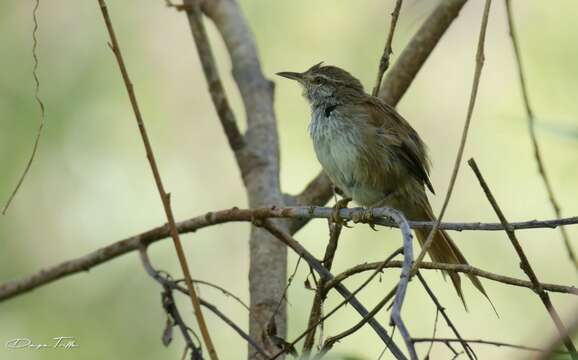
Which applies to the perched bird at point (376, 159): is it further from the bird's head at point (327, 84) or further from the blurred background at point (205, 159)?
the blurred background at point (205, 159)

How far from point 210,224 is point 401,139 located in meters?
1.34

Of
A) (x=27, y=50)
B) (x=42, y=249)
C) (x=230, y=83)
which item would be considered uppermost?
(x=230, y=83)

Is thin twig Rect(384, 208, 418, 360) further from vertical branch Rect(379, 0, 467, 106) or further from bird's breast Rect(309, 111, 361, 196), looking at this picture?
vertical branch Rect(379, 0, 467, 106)

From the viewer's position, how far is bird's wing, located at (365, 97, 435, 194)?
467 cm

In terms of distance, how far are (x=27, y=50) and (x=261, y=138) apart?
3.19 metres

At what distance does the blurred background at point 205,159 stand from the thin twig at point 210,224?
1.74 meters

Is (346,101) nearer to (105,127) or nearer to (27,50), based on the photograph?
(105,127)

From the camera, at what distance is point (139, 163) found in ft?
24.7

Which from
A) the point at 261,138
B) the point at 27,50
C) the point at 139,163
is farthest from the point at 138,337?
the point at 27,50

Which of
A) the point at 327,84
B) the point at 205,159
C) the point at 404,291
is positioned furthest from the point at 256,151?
the point at 404,291

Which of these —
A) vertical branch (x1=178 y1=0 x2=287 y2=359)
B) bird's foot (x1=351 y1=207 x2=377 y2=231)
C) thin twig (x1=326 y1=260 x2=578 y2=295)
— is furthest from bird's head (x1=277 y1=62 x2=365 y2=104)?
thin twig (x1=326 y1=260 x2=578 y2=295)

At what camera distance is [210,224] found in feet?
12.8

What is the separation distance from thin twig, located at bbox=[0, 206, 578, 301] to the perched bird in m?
0.65
